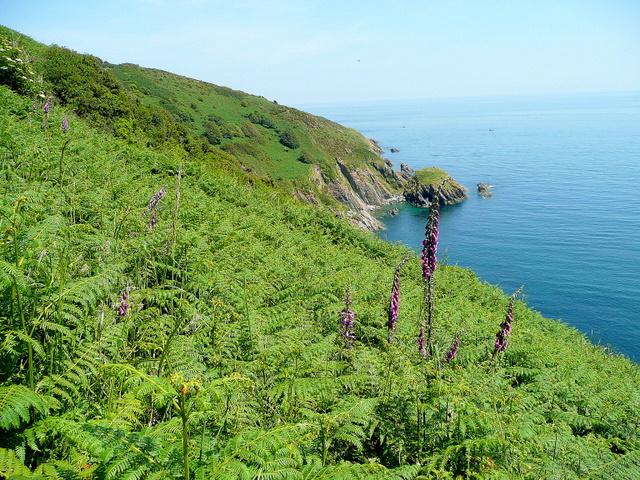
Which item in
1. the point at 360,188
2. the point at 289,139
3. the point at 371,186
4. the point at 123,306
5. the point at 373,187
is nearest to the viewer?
the point at 123,306

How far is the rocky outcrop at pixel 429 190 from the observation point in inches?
3292

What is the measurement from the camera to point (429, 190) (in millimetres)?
86312

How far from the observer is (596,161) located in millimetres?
118250

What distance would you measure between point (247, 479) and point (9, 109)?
61.2 feet

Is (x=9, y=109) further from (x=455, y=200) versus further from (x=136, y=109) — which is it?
(x=455, y=200)

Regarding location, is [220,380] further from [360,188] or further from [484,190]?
[484,190]

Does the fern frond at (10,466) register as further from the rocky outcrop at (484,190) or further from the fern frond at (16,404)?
the rocky outcrop at (484,190)

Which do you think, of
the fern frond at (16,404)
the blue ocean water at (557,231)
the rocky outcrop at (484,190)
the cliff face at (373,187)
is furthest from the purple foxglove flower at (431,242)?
the rocky outcrop at (484,190)

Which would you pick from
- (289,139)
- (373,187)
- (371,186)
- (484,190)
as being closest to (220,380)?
(289,139)

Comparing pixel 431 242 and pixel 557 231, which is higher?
pixel 431 242

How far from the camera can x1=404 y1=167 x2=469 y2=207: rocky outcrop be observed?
83.6m

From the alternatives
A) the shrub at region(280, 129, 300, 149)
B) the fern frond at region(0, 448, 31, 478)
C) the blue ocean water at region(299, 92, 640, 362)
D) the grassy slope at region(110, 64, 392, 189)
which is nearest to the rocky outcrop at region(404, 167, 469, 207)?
the blue ocean water at region(299, 92, 640, 362)

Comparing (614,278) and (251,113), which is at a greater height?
(251,113)

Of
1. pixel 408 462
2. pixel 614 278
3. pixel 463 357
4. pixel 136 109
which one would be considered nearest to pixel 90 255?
pixel 408 462
